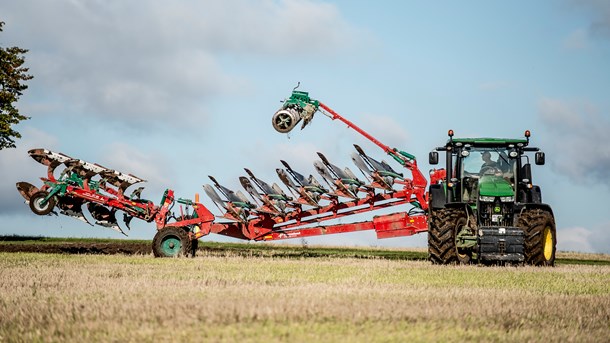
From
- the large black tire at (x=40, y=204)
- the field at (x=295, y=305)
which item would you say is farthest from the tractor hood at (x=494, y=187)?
the large black tire at (x=40, y=204)

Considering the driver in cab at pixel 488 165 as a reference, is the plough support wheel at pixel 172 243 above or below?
below

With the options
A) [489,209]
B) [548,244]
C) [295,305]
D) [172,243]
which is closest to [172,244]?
[172,243]

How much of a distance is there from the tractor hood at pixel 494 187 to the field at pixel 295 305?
10.7 ft

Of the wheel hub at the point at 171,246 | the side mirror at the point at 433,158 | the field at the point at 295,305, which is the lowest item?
the field at the point at 295,305

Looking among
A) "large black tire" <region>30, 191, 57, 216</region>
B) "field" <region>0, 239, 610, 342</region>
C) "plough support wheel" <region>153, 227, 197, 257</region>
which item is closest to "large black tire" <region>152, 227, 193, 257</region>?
"plough support wheel" <region>153, 227, 197, 257</region>

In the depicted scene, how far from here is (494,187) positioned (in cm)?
1980

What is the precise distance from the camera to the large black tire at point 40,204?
2214cm

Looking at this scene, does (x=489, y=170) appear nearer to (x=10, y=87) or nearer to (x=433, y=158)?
(x=433, y=158)

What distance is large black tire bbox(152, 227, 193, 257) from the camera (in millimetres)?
21266

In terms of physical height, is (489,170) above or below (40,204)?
above

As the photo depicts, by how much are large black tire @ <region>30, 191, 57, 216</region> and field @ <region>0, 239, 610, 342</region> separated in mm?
5893

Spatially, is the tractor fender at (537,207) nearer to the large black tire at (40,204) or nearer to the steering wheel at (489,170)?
the steering wheel at (489,170)

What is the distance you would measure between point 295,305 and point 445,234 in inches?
396

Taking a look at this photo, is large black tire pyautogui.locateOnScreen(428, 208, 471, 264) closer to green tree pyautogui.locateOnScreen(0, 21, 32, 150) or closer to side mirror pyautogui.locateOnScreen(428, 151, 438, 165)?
side mirror pyautogui.locateOnScreen(428, 151, 438, 165)
